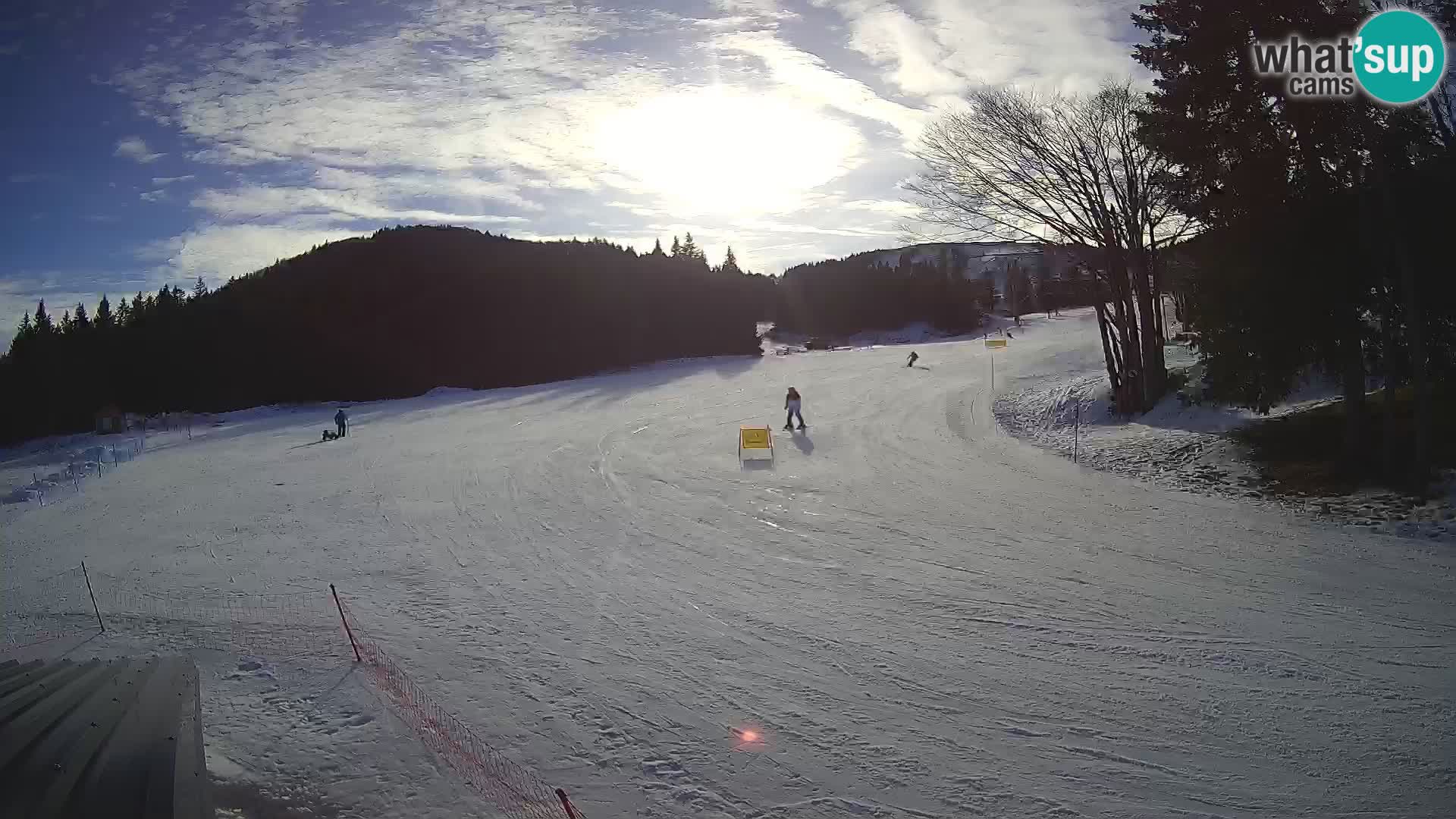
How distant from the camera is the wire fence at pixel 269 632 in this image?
6.78 m

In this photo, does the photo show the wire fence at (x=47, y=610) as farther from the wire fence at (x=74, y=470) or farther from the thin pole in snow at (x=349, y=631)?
the wire fence at (x=74, y=470)

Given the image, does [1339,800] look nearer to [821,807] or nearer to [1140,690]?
[1140,690]

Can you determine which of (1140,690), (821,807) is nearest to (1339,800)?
(1140,690)

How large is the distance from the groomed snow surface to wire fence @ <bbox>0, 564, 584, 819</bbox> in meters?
0.22

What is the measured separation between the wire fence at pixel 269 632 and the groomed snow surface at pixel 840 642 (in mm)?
219

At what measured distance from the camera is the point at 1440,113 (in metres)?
12.8

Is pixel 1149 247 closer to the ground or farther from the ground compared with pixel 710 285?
closer to the ground

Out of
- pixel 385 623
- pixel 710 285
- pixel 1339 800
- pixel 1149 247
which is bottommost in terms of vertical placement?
pixel 1339 800

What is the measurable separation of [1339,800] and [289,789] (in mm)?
8478

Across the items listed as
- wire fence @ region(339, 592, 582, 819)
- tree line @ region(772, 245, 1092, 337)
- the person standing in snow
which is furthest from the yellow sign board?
tree line @ region(772, 245, 1092, 337)

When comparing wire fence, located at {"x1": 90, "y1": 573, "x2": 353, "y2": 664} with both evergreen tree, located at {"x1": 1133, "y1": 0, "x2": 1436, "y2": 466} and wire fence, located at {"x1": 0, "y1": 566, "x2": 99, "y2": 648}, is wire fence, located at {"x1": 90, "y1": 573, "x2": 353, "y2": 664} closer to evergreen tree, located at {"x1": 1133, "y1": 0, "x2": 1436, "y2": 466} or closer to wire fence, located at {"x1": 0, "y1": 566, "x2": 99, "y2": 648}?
wire fence, located at {"x1": 0, "y1": 566, "x2": 99, "y2": 648}

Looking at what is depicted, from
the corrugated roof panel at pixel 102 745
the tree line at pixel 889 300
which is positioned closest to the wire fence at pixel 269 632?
the corrugated roof panel at pixel 102 745

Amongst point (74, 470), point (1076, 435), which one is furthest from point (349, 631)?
point (74, 470)

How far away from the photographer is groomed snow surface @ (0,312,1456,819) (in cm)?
639
